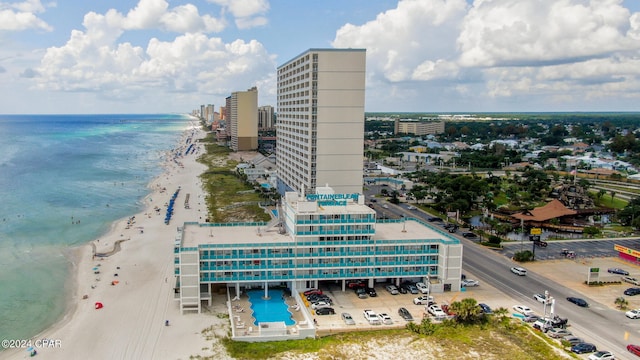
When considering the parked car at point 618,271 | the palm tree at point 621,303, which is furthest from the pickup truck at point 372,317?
the parked car at point 618,271

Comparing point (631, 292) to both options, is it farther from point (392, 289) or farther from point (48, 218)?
point (48, 218)

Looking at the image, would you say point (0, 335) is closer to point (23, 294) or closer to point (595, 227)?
point (23, 294)

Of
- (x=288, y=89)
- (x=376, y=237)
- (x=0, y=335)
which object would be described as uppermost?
(x=288, y=89)

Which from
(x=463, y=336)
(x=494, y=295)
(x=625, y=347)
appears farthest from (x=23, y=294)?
(x=625, y=347)

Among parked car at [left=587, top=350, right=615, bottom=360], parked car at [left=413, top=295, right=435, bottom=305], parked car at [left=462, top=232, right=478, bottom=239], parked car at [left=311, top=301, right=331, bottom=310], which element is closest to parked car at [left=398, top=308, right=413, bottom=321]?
parked car at [left=413, top=295, right=435, bottom=305]

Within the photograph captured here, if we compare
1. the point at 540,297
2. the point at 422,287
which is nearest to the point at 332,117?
the point at 422,287

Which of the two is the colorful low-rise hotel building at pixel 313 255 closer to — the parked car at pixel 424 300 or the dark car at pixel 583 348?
the parked car at pixel 424 300
